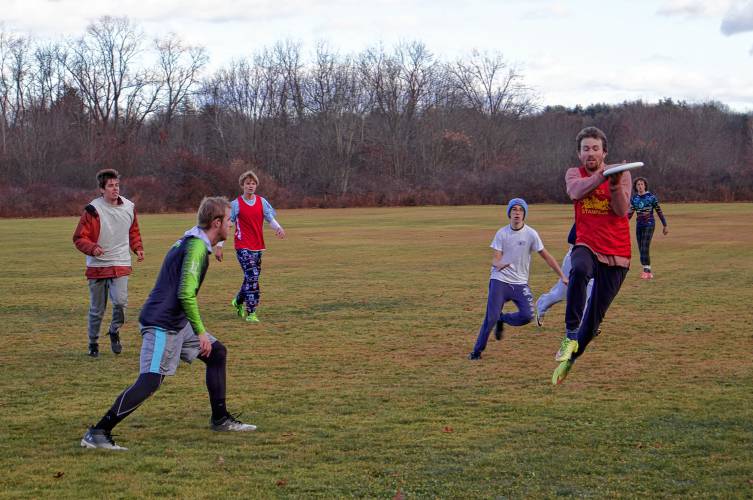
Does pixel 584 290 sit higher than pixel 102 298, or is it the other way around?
pixel 584 290

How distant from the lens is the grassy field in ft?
18.3

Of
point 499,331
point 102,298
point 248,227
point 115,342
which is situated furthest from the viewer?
point 248,227

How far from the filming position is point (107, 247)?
9.98 meters

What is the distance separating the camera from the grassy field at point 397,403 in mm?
5578

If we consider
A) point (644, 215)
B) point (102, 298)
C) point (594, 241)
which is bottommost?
point (102, 298)

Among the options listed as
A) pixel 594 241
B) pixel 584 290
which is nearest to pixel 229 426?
pixel 584 290

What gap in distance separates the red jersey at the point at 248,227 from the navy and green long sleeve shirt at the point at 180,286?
6249mm

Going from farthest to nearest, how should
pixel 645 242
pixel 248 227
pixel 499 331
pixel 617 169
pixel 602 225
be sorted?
pixel 645 242, pixel 248 227, pixel 499 331, pixel 602 225, pixel 617 169

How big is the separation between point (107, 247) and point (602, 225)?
18.7 feet

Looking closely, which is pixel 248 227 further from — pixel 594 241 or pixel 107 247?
pixel 594 241

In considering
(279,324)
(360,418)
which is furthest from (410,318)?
(360,418)

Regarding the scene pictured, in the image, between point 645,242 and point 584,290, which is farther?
point 645,242

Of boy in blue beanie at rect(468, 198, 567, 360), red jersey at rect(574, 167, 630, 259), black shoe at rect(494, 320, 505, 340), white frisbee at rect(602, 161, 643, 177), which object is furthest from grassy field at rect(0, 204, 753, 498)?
white frisbee at rect(602, 161, 643, 177)

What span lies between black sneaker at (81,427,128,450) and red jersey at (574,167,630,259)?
360cm
